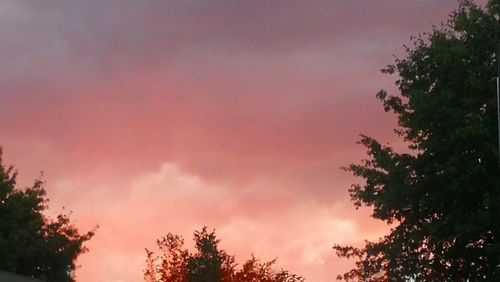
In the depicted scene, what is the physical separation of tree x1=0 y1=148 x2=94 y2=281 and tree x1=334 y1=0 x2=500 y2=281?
1408 inches

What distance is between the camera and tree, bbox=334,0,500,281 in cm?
4450

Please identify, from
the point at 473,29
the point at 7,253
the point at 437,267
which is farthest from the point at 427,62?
the point at 7,253

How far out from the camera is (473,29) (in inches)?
1843

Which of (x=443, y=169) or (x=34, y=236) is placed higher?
(x=34, y=236)

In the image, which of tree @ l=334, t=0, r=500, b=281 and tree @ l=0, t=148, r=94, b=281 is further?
tree @ l=0, t=148, r=94, b=281

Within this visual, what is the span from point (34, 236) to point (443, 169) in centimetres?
4469

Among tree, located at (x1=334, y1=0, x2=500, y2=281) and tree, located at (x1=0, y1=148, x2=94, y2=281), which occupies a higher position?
tree, located at (x1=0, y1=148, x2=94, y2=281)

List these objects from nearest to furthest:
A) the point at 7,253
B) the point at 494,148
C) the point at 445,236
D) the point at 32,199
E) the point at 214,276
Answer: the point at 494,148 → the point at 445,236 → the point at 214,276 → the point at 7,253 → the point at 32,199

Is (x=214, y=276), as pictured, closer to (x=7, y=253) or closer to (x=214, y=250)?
(x=214, y=250)

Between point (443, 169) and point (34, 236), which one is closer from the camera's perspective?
point (443, 169)

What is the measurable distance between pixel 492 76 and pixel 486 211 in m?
5.69

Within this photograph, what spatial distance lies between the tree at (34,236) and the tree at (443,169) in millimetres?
35757

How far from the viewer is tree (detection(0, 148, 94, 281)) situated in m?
80.2

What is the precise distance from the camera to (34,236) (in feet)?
270
